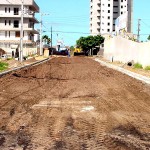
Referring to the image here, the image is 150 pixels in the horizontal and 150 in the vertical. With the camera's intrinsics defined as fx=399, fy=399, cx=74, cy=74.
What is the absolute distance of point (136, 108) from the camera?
1187 cm

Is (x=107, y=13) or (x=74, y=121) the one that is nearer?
(x=74, y=121)

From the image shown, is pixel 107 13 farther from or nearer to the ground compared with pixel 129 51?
farther from the ground

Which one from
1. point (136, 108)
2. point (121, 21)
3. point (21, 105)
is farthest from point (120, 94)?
point (121, 21)

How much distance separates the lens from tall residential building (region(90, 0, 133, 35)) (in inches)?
6447

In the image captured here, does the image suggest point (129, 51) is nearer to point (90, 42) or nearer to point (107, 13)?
point (90, 42)

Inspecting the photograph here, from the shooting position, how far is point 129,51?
48406 millimetres

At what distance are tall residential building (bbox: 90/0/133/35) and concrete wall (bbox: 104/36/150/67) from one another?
3788 inches

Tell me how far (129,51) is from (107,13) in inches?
4683

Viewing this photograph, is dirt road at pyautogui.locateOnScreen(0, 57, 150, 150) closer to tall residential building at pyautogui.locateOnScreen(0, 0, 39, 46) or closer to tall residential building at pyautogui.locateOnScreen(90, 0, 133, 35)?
tall residential building at pyautogui.locateOnScreen(0, 0, 39, 46)

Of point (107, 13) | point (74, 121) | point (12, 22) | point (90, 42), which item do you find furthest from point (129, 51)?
point (107, 13)

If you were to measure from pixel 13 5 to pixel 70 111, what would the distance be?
93665 millimetres

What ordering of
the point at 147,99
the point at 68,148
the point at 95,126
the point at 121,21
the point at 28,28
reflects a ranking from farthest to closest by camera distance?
the point at 28,28, the point at 121,21, the point at 147,99, the point at 95,126, the point at 68,148

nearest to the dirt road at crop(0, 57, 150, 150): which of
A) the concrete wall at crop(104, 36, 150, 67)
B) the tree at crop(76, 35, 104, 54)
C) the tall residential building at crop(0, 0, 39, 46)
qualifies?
the concrete wall at crop(104, 36, 150, 67)

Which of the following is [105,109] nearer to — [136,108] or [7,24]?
[136,108]
